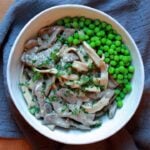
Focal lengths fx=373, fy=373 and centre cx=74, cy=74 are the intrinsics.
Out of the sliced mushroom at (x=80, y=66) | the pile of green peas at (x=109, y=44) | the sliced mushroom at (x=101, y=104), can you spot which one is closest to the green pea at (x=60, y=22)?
the pile of green peas at (x=109, y=44)

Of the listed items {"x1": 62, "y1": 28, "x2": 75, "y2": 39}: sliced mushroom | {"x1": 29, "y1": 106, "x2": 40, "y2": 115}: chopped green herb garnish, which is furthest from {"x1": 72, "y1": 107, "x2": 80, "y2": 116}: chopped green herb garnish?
{"x1": 62, "y1": 28, "x2": 75, "y2": 39}: sliced mushroom

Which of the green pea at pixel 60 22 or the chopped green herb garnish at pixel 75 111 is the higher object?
the green pea at pixel 60 22

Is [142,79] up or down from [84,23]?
down

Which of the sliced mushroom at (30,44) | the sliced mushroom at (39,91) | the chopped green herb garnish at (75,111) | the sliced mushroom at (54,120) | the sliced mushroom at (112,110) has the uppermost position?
the sliced mushroom at (30,44)

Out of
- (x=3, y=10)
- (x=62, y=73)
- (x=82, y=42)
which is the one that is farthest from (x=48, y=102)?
(x=3, y=10)

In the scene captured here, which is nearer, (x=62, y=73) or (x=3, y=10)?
(x=62, y=73)

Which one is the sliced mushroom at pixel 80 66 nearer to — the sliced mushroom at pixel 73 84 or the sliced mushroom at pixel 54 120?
the sliced mushroom at pixel 73 84

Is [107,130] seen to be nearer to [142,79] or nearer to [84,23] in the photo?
[142,79]
